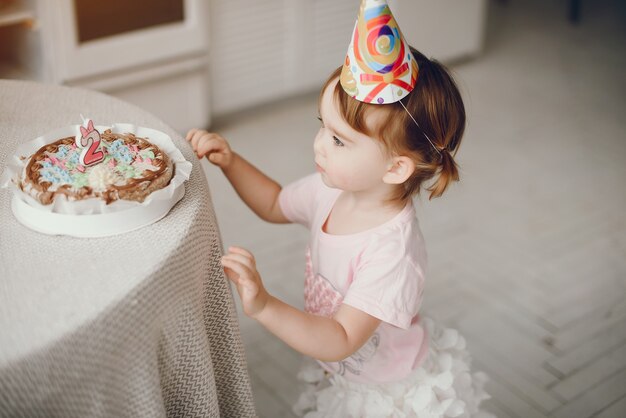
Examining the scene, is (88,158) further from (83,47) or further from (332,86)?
(83,47)

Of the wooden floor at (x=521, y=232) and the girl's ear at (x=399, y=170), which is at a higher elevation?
the girl's ear at (x=399, y=170)

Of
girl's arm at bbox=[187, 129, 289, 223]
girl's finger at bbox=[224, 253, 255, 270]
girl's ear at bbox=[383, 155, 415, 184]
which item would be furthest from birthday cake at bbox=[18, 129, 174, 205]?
girl's ear at bbox=[383, 155, 415, 184]

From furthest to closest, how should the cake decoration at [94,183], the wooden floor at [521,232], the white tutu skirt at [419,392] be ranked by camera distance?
the wooden floor at [521,232] → the white tutu skirt at [419,392] → the cake decoration at [94,183]

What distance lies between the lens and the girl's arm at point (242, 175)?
1323mm

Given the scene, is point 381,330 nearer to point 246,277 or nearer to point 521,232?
point 246,277

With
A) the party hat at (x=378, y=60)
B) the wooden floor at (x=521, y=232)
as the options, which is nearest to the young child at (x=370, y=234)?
the party hat at (x=378, y=60)

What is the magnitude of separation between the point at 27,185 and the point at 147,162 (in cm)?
15

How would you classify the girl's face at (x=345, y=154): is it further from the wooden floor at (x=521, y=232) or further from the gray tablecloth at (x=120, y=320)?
the wooden floor at (x=521, y=232)

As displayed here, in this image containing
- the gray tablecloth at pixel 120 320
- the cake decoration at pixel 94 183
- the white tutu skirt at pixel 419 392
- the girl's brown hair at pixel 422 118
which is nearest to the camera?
the gray tablecloth at pixel 120 320

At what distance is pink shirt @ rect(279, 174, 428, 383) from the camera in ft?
3.83

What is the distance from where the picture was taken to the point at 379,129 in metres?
1.16

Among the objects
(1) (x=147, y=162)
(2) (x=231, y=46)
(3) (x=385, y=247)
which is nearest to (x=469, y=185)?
(2) (x=231, y=46)

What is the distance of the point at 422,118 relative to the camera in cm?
116

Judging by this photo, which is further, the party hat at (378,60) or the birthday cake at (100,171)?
the party hat at (378,60)
